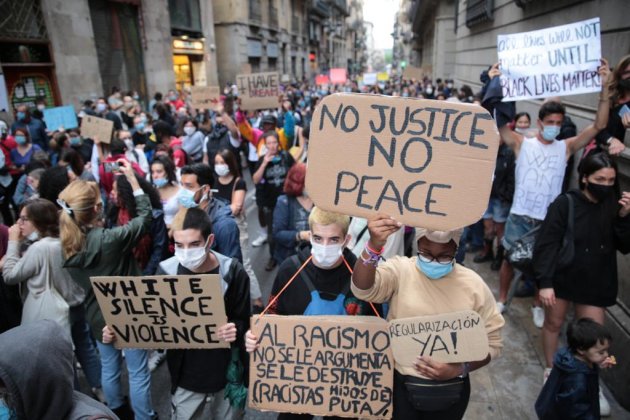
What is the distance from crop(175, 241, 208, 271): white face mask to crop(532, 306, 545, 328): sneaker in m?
3.49

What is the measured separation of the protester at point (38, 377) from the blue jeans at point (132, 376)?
4.87 feet

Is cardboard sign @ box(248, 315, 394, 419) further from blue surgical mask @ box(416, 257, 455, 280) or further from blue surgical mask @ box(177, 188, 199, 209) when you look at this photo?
blue surgical mask @ box(177, 188, 199, 209)

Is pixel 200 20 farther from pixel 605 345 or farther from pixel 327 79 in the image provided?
pixel 605 345

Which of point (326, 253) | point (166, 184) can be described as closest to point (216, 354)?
point (326, 253)

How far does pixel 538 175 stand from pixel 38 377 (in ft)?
13.6

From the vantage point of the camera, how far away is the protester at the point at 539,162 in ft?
12.6

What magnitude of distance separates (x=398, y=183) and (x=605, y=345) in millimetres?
1835

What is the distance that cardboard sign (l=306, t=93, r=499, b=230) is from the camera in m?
1.69

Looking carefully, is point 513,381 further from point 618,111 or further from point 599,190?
point 618,111

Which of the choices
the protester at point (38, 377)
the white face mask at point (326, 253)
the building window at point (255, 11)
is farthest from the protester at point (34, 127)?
the building window at point (255, 11)

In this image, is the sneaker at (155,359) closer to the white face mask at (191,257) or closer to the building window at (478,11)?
the white face mask at (191,257)

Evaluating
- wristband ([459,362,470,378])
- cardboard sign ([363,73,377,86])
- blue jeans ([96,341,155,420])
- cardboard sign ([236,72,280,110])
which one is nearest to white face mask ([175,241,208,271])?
blue jeans ([96,341,155,420])

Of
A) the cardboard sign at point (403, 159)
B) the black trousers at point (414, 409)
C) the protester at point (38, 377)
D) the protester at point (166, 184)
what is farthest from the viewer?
the protester at point (166, 184)

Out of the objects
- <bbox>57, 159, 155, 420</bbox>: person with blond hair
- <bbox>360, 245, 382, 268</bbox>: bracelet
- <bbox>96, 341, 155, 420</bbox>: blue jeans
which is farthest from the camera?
<bbox>96, 341, 155, 420</bbox>: blue jeans
